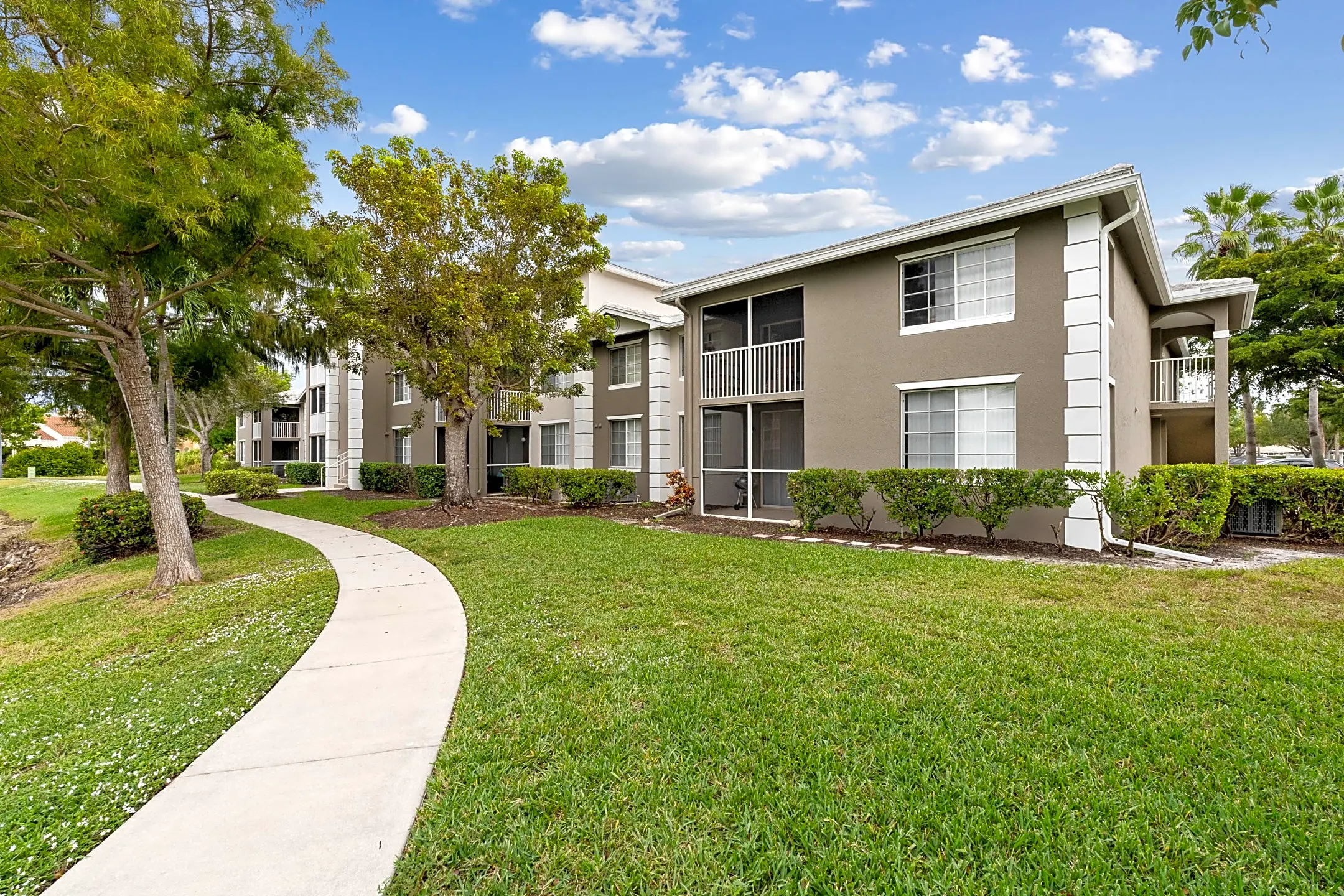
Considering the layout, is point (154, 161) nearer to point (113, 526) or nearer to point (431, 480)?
point (113, 526)

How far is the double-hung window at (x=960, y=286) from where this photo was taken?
378 inches

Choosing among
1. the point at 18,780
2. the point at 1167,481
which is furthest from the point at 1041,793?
the point at 1167,481

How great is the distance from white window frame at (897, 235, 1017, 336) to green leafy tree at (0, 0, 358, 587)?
9086 millimetres

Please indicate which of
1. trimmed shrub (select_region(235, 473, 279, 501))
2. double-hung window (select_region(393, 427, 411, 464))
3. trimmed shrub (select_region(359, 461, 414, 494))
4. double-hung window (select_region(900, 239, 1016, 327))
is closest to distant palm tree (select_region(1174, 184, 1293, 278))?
double-hung window (select_region(900, 239, 1016, 327))

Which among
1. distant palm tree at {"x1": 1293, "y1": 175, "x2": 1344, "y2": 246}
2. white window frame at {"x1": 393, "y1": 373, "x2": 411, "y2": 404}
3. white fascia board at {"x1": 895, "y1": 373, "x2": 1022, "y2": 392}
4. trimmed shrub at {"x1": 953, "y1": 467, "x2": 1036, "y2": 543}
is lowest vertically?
trimmed shrub at {"x1": 953, "y1": 467, "x2": 1036, "y2": 543}

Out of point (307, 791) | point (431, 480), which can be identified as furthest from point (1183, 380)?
point (431, 480)

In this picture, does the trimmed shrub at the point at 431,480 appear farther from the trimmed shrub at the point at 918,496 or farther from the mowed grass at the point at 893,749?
the mowed grass at the point at 893,749

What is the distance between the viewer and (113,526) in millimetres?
10438

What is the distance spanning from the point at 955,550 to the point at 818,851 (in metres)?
7.49

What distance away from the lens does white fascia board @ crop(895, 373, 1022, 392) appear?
9.41 metres

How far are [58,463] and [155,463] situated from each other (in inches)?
1656

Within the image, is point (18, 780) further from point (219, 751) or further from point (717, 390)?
point (717, 390)

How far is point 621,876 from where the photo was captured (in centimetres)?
228

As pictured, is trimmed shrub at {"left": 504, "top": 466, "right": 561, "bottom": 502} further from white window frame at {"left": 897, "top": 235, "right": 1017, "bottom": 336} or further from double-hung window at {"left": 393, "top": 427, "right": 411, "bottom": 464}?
white window frame at {"left": 897, "top": 235, "right": 1017, "bottom": 336}
